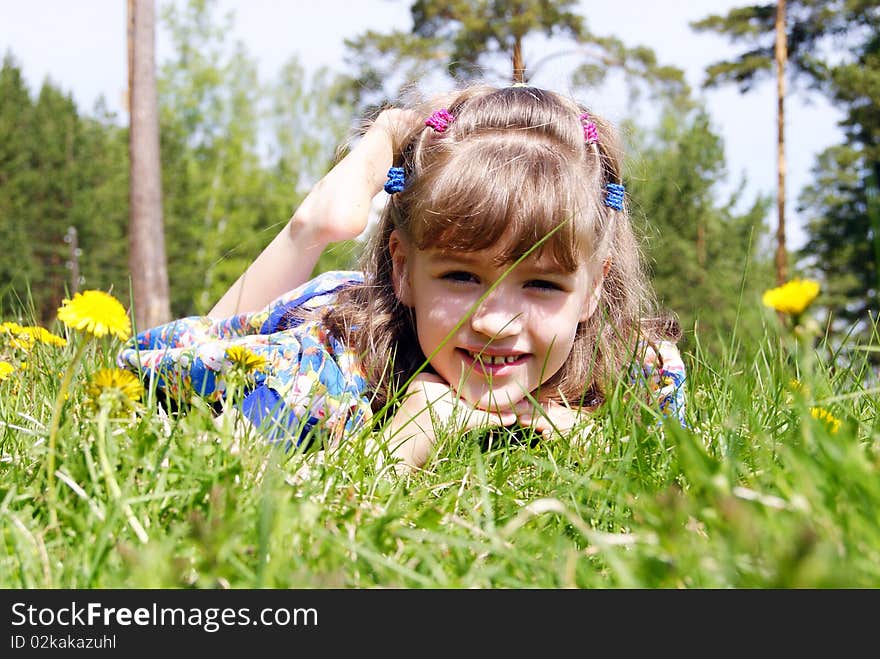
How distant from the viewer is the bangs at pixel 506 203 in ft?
7.10

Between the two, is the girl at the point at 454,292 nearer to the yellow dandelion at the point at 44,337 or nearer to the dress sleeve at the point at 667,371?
the dress sleeve at the point at 667,371

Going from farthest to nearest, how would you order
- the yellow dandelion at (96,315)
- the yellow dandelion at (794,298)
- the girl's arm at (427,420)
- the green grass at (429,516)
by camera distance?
1. the girl's arm at (427,420)
2. the yellow dandelion at (96,315)
3. the yellow dandelion at (794,298)
4. the green grass at (429,516)

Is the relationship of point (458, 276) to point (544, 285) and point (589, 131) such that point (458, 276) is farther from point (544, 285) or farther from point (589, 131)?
point (589, 131)

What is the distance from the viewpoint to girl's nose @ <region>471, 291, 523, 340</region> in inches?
83.7

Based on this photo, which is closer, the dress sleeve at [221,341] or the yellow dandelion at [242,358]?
the yellow dandelion at [242,358]

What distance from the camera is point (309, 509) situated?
0.95 meters

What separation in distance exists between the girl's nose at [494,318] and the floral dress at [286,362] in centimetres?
36

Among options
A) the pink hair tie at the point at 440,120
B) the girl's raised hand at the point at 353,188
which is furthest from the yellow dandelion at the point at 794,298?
the girl's raised hand at the point at 353,188

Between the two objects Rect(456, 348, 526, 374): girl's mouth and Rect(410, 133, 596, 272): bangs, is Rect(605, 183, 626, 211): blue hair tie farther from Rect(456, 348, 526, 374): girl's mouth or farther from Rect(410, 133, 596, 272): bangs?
Rect(456, 348, 526, 374): girl's mouth

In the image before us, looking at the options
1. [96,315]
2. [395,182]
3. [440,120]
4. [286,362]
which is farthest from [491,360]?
[96,315]
